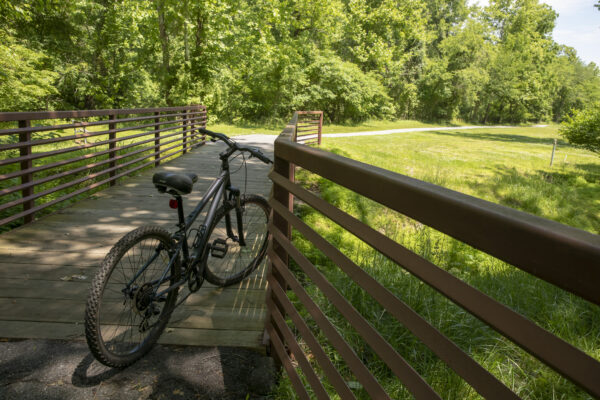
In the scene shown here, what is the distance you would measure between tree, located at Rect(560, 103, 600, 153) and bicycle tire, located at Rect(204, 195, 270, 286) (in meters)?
14.9

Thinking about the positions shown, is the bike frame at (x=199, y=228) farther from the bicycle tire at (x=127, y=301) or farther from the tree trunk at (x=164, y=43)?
the tree trunk at (x=164, y=43)

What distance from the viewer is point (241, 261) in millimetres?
4059

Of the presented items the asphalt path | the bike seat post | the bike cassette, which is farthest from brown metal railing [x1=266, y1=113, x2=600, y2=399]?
the bike cassette

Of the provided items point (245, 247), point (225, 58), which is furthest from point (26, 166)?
point (225, 58)

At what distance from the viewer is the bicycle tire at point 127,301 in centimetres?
242

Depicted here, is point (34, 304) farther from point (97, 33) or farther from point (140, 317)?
point (97, 33)

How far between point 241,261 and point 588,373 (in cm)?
353

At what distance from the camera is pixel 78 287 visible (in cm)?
360

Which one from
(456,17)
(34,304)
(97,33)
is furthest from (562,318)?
(456,17)

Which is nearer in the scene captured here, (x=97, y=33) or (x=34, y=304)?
(x=34, y=304)

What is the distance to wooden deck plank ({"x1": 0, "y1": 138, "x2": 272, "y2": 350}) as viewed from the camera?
2998 mm

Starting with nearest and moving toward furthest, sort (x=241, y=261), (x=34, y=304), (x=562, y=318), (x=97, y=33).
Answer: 1. (x=34, y=304)
2. (x=562, y=318)
3. (x=241, y=261)
4. (x=97, y=33)

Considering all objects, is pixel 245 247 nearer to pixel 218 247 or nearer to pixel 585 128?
pixel 218 247

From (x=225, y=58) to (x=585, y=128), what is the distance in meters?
16.1
